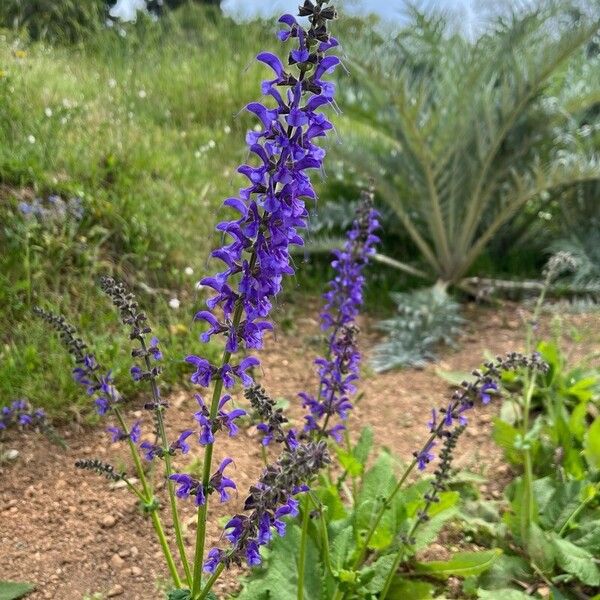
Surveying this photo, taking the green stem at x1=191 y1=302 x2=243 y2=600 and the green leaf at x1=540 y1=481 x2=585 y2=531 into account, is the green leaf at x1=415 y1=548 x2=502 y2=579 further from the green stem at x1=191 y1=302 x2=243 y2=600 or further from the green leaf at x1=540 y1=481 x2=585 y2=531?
the green stem at x1=191 y1=302 x2=243 y2=600

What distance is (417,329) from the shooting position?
167 inches

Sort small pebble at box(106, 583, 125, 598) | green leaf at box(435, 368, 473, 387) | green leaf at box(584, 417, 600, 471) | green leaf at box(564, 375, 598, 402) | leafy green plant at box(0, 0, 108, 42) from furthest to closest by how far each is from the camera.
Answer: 1. leafy green plant at box(0, 0, 108, 42)
2. green leaf at box(435, 368, 473, 387)
3. green leaf at box(564, 375, 598, 402)
4. green leaf at box(584, 417, 600, 471)
5. small pebble at box(106, 583, 125, 598)

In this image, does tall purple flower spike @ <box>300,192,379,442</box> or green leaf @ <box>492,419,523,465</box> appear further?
green leaf @ <box>492,419,523,465</box>

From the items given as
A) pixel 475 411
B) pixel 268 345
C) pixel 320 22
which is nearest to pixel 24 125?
pixel 268 345

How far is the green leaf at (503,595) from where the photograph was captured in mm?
2189

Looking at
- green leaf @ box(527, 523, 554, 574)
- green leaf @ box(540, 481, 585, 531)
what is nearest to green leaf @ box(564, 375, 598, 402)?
green leaf @ box(540, 481, 585, 531)

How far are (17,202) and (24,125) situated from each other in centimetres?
83

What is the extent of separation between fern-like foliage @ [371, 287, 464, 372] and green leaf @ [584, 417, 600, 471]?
1257 millimetres

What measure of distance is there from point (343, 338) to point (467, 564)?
838mm

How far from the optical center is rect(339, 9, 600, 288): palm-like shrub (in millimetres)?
4461

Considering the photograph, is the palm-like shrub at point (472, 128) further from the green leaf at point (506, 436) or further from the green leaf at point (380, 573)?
the green leaf at point (380, 573)

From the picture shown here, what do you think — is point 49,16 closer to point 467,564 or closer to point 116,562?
point 116,562

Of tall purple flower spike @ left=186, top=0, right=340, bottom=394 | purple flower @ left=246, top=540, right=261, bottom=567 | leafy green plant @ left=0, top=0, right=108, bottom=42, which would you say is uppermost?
leafy green plant @ left=0, top=0, right=108, bottom=42

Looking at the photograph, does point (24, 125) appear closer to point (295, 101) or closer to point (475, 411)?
point (475, 411)
